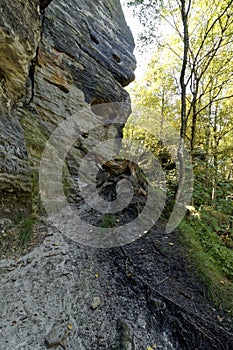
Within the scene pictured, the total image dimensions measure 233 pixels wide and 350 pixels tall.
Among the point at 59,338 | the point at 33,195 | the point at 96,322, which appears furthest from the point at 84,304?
the point at 33,195

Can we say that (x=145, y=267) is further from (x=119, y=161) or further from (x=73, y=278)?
(x=119, y=161)

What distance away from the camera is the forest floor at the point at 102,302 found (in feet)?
5.71

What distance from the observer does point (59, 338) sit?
1664mm

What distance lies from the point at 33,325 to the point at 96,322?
1.95ft

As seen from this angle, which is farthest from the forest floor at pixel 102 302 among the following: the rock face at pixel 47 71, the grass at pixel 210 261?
the rock face at pixel 47 71

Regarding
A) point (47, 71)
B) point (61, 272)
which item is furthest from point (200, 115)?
point (61, 272)

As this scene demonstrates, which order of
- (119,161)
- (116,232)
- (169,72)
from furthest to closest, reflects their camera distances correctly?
(169,72) → (119,161) → (116,232)

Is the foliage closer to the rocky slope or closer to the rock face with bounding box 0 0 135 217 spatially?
the rocky slope

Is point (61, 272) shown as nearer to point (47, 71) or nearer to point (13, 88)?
point (13, 88)

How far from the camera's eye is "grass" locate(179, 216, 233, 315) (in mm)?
2322

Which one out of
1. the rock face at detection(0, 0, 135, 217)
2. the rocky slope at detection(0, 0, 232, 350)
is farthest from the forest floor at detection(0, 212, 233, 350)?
the rock face at detection(0, 0, 135, 217)

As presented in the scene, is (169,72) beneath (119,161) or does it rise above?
above

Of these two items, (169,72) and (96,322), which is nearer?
(96,322)

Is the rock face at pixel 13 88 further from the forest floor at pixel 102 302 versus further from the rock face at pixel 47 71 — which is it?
the forest floor at pixel 102 302
